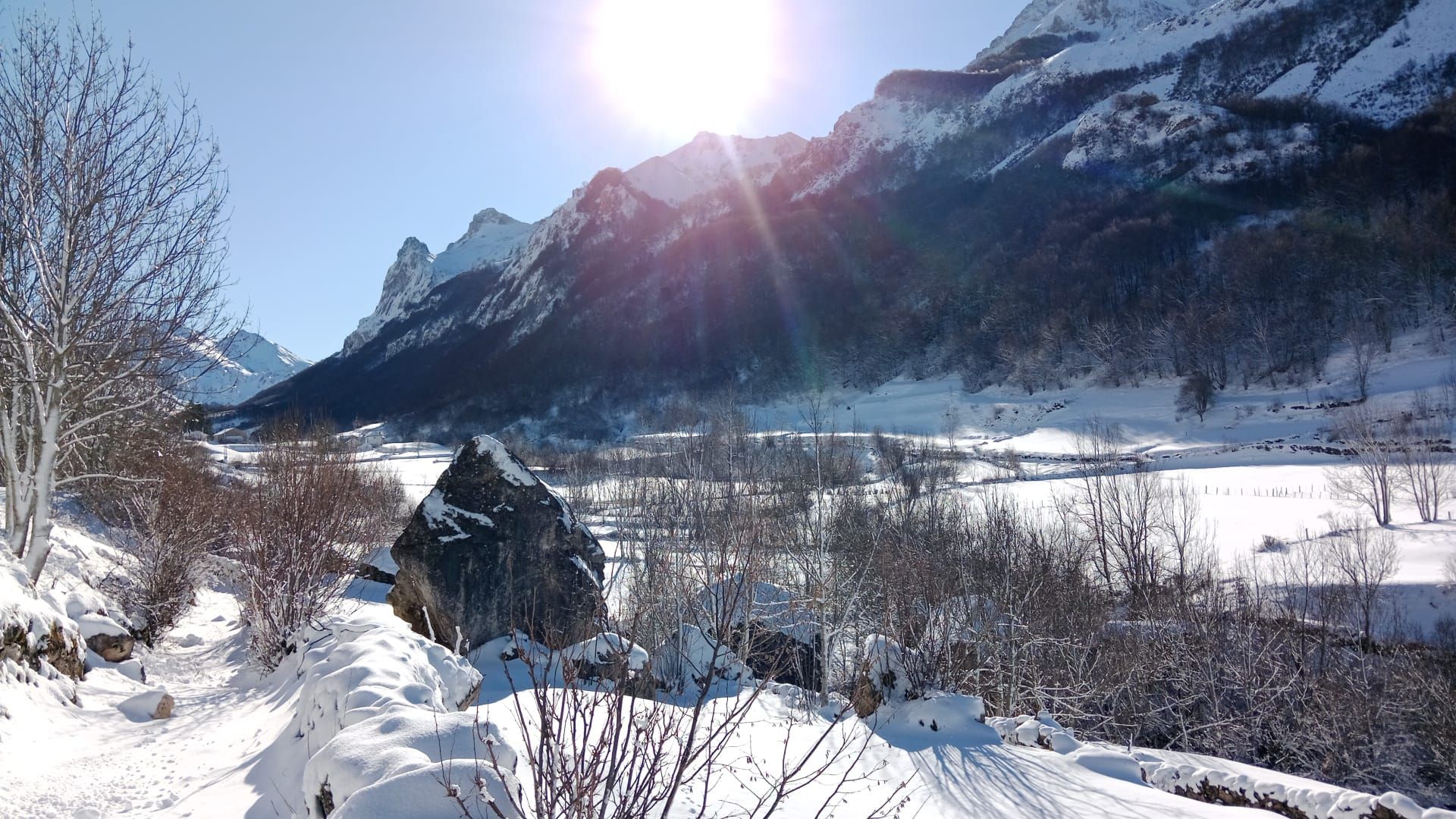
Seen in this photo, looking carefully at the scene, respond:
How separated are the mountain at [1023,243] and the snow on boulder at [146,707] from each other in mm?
61342

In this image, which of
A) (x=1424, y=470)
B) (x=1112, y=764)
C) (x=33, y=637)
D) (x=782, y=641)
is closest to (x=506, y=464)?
(x=782, y=641)

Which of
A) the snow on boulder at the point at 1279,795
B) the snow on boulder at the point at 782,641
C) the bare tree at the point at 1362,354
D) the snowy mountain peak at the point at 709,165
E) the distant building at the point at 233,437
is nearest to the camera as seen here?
the snow on boulder at the point at 1279,795

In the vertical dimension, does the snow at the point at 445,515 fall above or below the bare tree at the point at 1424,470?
above

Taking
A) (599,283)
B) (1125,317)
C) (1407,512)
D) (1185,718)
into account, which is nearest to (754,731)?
(1185,718)

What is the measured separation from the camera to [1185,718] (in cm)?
1691

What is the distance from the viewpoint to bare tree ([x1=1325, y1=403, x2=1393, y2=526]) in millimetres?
26422

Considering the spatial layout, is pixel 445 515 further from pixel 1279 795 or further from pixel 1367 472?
pixel 1367 472

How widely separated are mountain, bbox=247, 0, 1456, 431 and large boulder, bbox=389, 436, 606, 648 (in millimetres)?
56030

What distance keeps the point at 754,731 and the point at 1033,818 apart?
2.91 meters

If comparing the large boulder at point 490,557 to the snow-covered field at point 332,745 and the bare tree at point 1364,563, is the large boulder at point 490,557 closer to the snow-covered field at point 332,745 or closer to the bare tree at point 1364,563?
the snow-covered field at point 332,745

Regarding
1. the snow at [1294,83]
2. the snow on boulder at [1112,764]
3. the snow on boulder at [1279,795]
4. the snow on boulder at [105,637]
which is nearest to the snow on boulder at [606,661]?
the snow on boulder at [1112,764]

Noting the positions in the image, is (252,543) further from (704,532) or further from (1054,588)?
(1054,588)

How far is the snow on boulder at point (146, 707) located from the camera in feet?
22.9

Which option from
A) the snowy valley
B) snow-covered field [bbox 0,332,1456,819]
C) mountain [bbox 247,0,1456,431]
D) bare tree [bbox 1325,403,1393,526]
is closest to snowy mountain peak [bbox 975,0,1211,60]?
mountain [bbox 247,0,1456,431]
